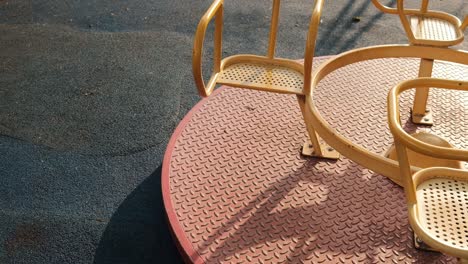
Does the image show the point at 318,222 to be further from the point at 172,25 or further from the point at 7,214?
the point at 172,25

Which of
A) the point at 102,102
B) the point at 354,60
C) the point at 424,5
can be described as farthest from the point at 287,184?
the point at 102,102

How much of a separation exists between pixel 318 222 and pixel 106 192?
3.16 ft

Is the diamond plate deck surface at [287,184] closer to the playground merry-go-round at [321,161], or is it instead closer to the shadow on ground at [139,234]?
the playground merry-go-round at [321,161]

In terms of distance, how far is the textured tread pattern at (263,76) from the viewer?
228 cm

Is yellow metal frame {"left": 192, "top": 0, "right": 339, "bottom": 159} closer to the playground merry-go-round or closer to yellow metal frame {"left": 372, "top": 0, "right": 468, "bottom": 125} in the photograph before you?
the playground merry-go-round

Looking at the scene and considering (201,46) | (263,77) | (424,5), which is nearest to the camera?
(201,46)

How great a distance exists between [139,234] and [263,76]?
854 mm

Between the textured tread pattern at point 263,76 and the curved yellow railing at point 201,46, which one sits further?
the textured tread pattern at point 263,76

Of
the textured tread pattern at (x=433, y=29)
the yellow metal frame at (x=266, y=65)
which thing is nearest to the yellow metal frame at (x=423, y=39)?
the textured tread pattern at (x=433, y=29)

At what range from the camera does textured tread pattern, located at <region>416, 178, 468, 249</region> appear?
1528 mm

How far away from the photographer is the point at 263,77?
7.72ft

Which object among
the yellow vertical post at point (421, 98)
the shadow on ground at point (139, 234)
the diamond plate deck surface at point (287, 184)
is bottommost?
the shadow on ground at point (139, 234)

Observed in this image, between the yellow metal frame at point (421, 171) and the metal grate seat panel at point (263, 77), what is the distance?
1.98ft

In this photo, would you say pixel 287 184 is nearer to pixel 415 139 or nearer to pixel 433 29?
pixel 415 139
